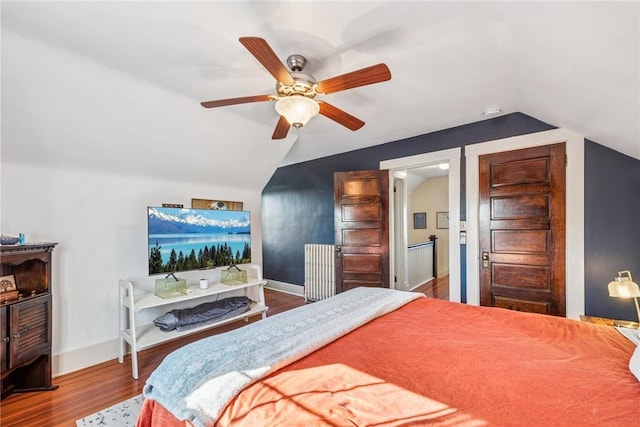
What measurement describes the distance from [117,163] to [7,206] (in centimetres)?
84

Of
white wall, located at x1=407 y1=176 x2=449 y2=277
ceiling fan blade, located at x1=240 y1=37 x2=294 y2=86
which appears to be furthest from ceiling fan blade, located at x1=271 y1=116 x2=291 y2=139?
white wall, located at x1=407 y1=176 x2=449 y2=277

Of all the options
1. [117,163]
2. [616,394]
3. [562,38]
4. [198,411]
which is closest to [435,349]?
[616,394]

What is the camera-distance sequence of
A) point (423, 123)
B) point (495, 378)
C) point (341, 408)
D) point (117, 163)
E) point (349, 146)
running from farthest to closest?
point (349, 146), point (423, 123), point (117, 163), point (495, 378), point (341, 408)

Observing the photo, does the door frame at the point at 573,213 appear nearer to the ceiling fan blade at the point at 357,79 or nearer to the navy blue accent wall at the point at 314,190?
the navy blue accent wall at the point at 314,190

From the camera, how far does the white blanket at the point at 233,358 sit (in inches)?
40.5

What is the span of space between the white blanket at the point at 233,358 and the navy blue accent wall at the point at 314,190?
2263mm

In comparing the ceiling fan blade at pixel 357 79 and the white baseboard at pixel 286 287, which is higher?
the ceiling fan blade at pixel 357 79

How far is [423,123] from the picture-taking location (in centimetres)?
317

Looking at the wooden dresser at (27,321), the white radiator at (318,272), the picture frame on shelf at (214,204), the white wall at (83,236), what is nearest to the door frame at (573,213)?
the white radiator at (318,272)

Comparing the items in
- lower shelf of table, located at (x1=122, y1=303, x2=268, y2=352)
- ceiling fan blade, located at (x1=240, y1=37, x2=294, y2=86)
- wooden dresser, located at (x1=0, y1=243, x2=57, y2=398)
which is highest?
ceiling fan blade, located at (x1=240, y1=37, x2=294, y2=86)

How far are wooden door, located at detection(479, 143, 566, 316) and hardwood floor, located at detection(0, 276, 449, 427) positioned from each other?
11.3 feet

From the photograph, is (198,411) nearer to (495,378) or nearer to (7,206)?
(495,378)

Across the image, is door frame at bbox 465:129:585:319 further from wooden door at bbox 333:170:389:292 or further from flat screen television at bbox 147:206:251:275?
flat screen television at bbox 147:206:251:275

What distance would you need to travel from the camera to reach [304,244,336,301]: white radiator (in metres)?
4.43
